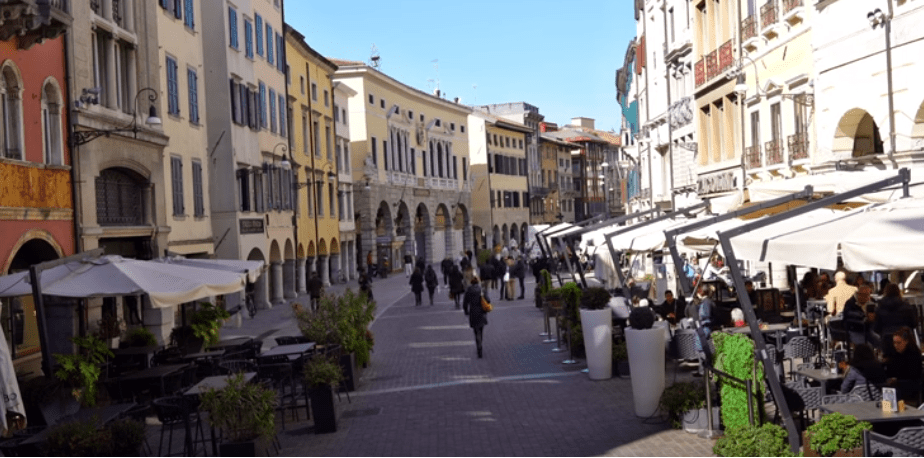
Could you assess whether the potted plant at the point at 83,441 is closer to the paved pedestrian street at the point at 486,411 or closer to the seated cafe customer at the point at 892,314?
the paved pedestrian street at the point at 486,411

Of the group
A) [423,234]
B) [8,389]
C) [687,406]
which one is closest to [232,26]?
[687,406]

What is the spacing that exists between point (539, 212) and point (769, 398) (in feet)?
324

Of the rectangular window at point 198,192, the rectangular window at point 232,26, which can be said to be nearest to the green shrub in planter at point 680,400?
the rectangular window at point 198,192

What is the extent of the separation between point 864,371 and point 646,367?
3.33 m

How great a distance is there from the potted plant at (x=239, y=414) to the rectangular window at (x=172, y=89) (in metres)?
18.9

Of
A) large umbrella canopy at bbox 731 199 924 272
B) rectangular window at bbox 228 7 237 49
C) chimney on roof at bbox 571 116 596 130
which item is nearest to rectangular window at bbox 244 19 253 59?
rectangular window at bbox 228 7 237 49

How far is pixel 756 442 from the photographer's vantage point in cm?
891

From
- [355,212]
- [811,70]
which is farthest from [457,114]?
[811,70]

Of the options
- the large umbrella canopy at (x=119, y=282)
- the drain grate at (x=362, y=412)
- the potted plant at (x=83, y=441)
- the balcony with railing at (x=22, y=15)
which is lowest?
the drain grate at (x=362, y=412)

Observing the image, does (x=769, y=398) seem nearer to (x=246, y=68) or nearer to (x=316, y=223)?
(x=246, y=68)

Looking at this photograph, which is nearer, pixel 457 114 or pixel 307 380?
pixel 307 380

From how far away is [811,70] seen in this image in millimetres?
24516

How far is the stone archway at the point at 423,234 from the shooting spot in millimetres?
78562

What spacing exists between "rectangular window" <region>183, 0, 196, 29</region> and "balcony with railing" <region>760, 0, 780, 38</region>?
15.8 m
